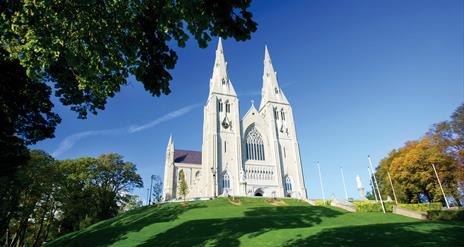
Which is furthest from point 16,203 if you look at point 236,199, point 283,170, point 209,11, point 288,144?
point 288,144

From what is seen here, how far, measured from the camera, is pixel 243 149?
163ft

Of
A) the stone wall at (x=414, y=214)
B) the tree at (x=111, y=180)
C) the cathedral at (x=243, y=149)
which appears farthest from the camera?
A: the cathedral at (x=243, y=149)

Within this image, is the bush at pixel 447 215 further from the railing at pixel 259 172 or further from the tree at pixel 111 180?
the tree at pixel 111 180

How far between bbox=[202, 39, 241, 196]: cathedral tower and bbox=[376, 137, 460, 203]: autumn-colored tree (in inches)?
1033

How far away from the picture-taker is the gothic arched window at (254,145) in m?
Result: 50.5

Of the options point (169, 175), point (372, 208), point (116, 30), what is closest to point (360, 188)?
point (372, 208)

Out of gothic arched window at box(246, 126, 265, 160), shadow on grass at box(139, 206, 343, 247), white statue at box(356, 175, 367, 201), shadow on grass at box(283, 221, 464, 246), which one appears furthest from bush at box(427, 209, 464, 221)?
gothic arched window at box(246, 126, 265, 160)

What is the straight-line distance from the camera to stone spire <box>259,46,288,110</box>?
192 ft

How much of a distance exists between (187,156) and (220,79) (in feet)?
81.0

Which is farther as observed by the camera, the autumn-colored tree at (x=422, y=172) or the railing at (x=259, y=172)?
the railing at (x=259, y=172)

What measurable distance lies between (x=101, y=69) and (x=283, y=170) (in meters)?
47.6

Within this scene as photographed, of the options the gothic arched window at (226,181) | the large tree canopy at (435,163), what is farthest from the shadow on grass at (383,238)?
the gothic arched window at (226,181)

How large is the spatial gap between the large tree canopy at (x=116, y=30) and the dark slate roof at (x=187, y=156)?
59748mm

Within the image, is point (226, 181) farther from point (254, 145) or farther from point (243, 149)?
point (254, 145)
